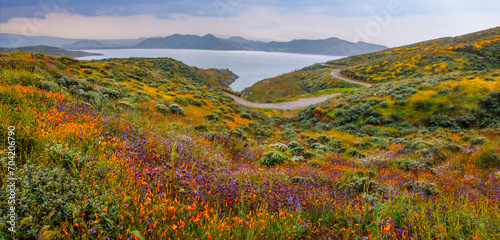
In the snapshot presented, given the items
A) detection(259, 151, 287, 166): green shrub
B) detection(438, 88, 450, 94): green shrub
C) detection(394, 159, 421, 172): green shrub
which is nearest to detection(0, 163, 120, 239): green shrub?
detection(259, 151, 287, 166): green shrub

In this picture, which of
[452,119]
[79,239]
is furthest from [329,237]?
[452,119]

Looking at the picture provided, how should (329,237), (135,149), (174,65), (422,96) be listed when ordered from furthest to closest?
(174,65) < (422,96) < (135,149) < (329,237)

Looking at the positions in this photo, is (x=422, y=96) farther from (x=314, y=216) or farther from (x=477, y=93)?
(x=314, y=216)

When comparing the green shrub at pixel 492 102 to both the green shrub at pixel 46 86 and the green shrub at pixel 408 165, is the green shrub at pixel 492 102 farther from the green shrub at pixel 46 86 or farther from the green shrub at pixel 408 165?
the green shrub at pixel 46 86

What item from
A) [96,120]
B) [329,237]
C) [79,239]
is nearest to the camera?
[79,239]

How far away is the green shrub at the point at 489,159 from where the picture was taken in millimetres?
7871

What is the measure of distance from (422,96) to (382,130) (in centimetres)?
900

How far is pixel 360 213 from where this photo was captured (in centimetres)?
371

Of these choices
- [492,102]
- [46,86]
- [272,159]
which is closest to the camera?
[272,159]

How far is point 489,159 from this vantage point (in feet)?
26.8

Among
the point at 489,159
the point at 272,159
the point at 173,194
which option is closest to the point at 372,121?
the point at 489,159

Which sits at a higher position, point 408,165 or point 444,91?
point 444,91

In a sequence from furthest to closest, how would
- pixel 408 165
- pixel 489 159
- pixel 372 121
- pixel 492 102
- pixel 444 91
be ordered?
pixel 444 91
pixel 372 121
pixel 492 102
pixel 408 165
pixel 489 159

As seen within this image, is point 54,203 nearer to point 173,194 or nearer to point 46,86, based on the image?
point 173,194
